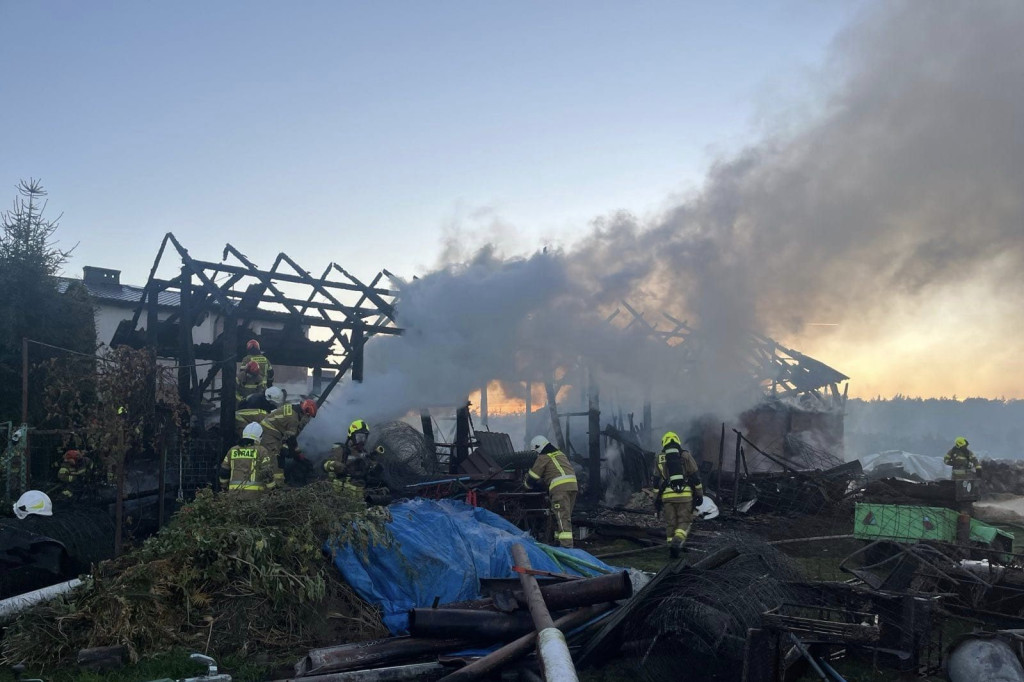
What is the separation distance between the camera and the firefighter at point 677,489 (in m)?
11.7

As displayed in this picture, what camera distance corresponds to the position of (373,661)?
20.1ft

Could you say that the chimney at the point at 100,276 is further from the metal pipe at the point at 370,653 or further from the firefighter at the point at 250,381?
the metal pipe at the point at 370,653

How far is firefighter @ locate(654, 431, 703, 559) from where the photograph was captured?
11.7m

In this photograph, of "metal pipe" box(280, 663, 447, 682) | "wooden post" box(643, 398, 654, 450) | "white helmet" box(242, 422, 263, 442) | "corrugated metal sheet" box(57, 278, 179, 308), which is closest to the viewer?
"metal pipe" box(280, 663, 447, 682)

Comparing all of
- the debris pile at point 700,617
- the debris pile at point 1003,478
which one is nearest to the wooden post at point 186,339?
the debris pile at point 700,617

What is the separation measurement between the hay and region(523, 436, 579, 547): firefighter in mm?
4151

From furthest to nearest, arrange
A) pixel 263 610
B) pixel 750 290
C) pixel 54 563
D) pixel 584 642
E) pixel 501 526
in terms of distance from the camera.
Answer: pixel 750 290
pixel 501 526
pixel 54 563
pixel 263 610
pixel 584 642

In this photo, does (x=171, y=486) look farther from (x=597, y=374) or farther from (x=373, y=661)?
(x=597, y=374)

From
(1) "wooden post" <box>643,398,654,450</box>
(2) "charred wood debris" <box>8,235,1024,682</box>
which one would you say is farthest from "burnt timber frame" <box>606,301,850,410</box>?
(2) "charred wood debris" <box>8,235,1024,682</box>

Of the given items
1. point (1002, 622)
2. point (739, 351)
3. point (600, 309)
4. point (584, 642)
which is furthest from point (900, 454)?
point (584, 642)

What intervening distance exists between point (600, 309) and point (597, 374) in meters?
2.14

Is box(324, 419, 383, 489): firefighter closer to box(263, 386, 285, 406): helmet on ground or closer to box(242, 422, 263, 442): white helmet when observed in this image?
box(263, 386, 285, 406): helmet on ground

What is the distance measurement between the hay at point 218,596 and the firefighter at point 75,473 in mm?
3617

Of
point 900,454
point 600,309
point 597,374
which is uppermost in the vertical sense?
point 600,309
